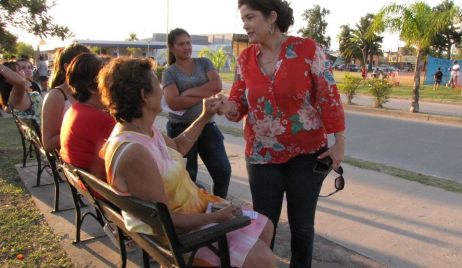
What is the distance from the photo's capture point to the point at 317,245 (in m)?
3.42

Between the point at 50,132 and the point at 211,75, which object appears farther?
the point at 211,75

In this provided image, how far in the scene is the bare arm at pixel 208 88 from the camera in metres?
3.77

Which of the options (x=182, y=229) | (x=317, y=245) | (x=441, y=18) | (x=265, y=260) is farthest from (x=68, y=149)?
(x=441, y=18)

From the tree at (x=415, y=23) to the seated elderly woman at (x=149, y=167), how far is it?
12.6 metres

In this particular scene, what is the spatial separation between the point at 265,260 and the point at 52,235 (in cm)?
237

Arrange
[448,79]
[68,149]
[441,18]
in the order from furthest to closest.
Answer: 1. [448,79]
2. [441,18]
3. [68,149]

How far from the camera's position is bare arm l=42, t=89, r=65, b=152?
3.46m

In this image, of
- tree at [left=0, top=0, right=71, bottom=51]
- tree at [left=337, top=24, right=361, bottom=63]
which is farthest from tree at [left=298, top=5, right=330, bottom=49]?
tree at [left=0, top=0, right=71, bottom=51]

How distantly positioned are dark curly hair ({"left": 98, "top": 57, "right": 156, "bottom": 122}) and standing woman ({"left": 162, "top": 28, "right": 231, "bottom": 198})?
1.59 meters

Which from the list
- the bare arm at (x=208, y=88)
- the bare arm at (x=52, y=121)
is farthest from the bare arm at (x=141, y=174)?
the bare arm at (x=208, y=88)

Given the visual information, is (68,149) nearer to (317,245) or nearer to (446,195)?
(317,245)

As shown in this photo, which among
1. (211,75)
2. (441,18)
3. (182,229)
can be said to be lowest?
(182,229)

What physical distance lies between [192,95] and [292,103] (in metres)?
1.52

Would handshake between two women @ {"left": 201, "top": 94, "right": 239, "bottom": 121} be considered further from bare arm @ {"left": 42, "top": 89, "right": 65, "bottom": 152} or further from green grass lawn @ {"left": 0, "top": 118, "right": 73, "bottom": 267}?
green grass lawn @ {"left": 0, "top": 118, "right": 73, "bottom": 267}
